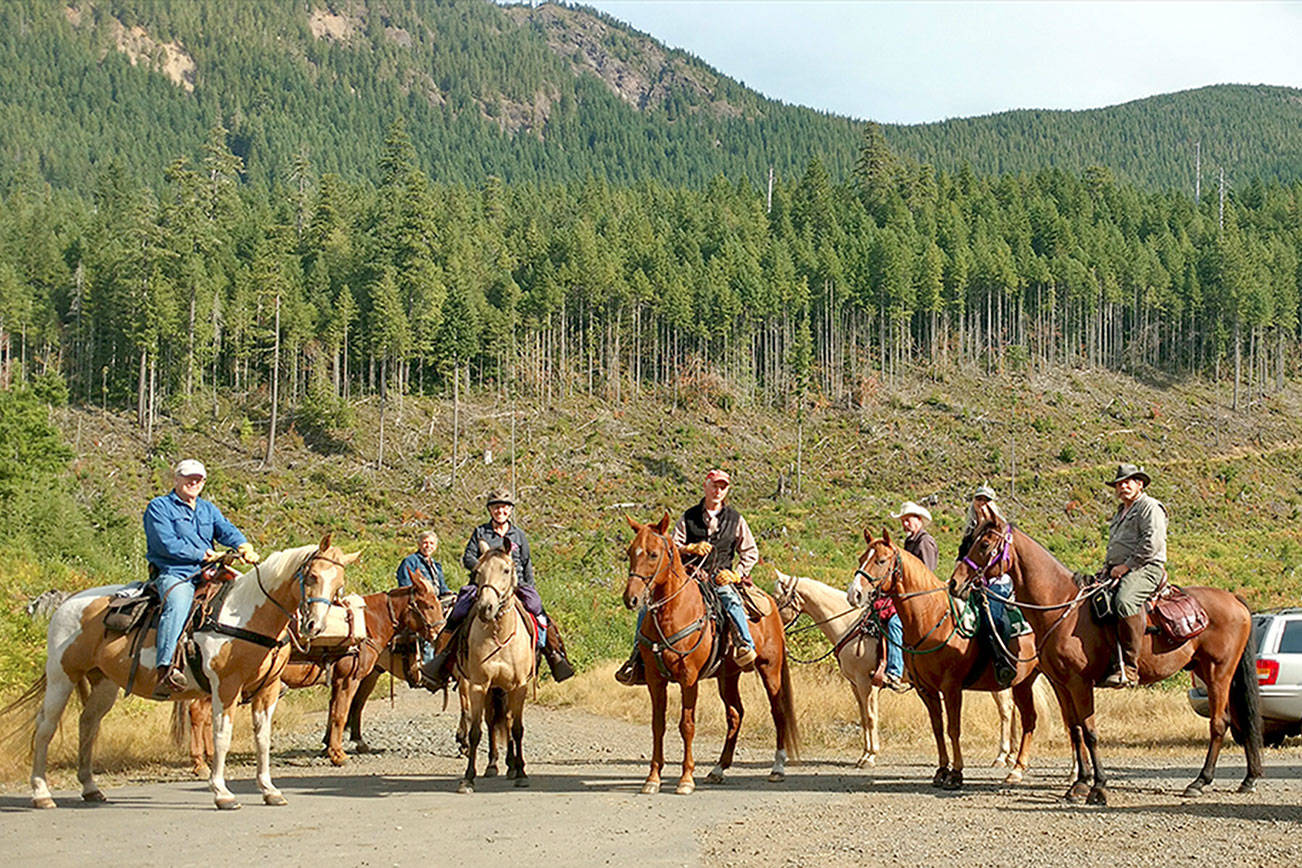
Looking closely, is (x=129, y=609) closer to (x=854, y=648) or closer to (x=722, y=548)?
(x=722, y=548)

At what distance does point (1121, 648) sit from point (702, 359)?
8416 centimetres

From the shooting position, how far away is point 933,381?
9844cm

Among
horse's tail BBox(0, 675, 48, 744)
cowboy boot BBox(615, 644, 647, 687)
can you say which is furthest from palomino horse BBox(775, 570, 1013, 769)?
horse's tail BBox(0, 675, 48, 744)

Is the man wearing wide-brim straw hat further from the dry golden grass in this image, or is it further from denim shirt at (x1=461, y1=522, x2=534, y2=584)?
denim shirt at (x1=461, y1=522, x2=534, y2=584)

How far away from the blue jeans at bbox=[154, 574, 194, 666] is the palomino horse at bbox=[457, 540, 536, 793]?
9.52 ft

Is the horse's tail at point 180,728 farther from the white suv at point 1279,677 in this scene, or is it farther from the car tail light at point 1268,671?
the car tail light at point 1268,671

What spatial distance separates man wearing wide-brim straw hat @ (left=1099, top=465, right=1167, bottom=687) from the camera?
12.2 meters

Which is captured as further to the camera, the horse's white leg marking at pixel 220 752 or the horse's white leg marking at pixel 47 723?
the horse's white leg marking at pixel 47 723

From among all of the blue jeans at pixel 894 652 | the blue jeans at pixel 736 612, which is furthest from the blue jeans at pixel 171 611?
the blue jeans at pixel 894 652

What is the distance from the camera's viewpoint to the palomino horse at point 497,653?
13094mm

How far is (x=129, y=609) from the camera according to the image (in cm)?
1209

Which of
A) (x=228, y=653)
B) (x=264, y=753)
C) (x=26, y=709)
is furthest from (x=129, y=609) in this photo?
(x=26, y=709)

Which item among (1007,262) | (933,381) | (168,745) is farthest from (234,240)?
(168,745)

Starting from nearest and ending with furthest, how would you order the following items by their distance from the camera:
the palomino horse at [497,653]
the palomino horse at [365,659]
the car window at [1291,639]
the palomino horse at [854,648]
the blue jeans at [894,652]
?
the palomino horse at [497,653]
the blue jeans at [894,652]
the palomino horse at [854,648]
the palomino horse at [365,659]
the car window at [1291,639]
